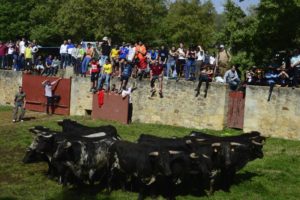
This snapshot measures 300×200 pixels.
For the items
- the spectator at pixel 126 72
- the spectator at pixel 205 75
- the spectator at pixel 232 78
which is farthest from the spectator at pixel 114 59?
the spectator at pixel 232 78

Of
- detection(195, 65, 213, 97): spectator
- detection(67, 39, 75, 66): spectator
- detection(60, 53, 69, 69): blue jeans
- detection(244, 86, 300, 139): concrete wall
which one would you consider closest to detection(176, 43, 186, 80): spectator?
detection(195, 65, 213, 97): spectator

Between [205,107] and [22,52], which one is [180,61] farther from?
[22,52]

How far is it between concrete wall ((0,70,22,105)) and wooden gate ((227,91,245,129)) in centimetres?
1584

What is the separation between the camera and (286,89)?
1021 inches

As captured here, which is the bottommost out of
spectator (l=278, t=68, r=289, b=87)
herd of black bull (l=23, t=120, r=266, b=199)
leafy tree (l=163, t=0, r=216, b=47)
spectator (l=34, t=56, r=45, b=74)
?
herd of black bull (l=23, t=120, r=266, b=199)

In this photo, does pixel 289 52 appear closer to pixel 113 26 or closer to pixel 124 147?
pixel 124 147

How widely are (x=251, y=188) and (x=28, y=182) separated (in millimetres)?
6713

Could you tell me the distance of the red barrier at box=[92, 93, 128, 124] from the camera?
31062mm

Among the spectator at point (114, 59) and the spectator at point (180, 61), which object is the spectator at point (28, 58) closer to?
the spectator at point (114, 59)

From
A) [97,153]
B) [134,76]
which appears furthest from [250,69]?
[97,153]

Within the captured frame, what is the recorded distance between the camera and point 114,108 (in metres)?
31.3

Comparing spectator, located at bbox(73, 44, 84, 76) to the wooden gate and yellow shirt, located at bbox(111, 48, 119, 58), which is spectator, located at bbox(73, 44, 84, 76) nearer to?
yellow shirt, located at bbox(111, 48, 119, 58)

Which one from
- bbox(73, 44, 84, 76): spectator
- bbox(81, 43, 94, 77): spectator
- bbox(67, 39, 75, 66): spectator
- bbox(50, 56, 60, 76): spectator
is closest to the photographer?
bbox(81, 43, 94, 77): spectator

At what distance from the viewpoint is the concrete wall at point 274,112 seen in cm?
2584
